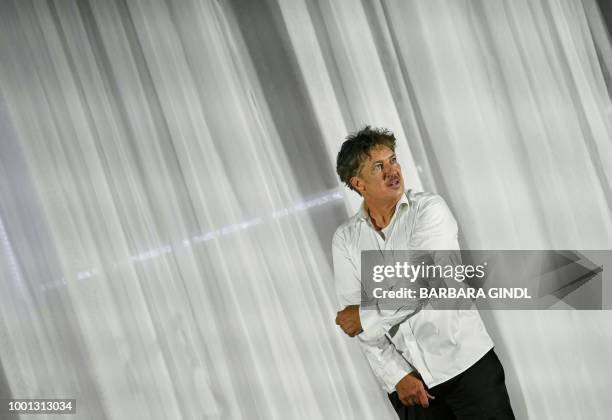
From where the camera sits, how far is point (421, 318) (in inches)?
67.9

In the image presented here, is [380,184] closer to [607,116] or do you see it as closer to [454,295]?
[454,295]

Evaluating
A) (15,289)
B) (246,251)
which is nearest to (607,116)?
(246,251)

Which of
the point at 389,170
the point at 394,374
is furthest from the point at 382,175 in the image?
the point at 394,374

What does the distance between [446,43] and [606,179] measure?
0.68 metres

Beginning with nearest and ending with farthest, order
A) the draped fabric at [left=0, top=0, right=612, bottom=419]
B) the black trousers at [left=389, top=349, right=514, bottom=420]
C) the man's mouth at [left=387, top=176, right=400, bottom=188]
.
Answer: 1. the black trousers at [left=389, top=349, right=514, bottom=420]
2. the man's mouth at [left=387, top=176, right=400, bottom=188]
3. the draped fabric at [left=0, top=0, right=612, bottom=419]

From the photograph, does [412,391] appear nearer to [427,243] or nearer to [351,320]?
[351,320]

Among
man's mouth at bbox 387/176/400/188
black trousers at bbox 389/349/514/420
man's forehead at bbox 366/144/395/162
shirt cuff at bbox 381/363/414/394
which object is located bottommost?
black trousers at bbox 389/349/514/420

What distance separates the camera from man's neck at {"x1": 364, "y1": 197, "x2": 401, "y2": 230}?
1.85 metres

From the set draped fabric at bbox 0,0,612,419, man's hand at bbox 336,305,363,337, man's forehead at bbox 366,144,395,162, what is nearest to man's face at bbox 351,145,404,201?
man's forehead at bbox 366,144,395,162

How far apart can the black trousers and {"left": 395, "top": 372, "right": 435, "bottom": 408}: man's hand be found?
32mm

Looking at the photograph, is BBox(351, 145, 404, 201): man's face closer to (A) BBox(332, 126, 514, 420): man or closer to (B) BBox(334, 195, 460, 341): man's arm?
(A) BBox(332, 126, 514, 420): man

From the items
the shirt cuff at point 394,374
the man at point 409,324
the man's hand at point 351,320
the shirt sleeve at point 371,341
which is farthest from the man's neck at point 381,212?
the shirt cuff at point 394,374

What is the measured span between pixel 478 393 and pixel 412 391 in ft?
0.53

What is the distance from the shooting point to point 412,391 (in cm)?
171
